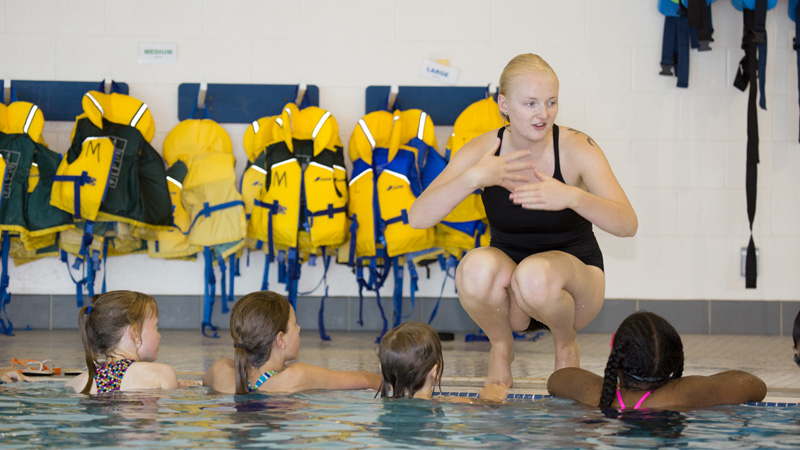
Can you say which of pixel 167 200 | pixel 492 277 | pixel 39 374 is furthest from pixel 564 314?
pixel 167 200

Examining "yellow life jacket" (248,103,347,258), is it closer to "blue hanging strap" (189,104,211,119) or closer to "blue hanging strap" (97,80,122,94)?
"blue hanging strap" (189,104,211,119)

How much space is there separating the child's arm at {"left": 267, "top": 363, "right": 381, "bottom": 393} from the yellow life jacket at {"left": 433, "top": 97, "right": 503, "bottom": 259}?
1989 millimetres

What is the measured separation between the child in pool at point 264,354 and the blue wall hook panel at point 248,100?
2.77 meters

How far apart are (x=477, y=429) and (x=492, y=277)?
728 millimetres

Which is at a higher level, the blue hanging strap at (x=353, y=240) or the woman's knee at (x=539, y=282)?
the blue hanging strap at (x=353, y=240)

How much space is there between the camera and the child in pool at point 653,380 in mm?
2564

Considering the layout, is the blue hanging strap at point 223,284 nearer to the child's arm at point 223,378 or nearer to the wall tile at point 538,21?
the child's arm at point 223,378

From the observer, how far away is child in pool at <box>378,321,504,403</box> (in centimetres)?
272

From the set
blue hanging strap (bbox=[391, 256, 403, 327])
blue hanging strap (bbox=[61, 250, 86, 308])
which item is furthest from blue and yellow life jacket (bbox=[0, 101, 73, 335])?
blue hanging strap (bbox=[391, 256, 403, 327])

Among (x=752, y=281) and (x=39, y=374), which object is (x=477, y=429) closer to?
(x=39, y=374)

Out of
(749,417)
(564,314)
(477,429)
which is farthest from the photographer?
(564,314)

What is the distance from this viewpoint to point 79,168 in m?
5.07

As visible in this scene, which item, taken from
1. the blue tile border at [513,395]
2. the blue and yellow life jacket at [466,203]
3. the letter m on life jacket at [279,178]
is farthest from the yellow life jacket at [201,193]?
the blue tile border at [513,395]

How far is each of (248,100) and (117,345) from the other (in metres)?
2.91
